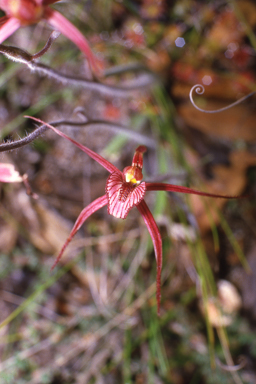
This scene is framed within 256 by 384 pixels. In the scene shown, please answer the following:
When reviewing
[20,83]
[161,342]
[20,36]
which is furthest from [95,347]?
[20,36]

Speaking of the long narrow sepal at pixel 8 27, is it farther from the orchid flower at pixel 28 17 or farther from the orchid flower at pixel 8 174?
the orchid flower at pixel 8 174

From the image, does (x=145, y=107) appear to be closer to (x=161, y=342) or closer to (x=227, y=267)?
(x=227, y=267)

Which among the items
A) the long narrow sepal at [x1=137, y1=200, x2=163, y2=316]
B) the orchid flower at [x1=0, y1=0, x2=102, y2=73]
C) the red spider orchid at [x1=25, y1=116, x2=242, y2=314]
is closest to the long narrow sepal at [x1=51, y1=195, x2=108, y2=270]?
the red spider orchid at [x1=25, y1=116, x2=242, y2=314]

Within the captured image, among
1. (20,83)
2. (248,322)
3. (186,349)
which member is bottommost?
(186,349)

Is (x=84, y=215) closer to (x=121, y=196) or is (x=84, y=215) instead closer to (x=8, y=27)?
(x=121, y=196)

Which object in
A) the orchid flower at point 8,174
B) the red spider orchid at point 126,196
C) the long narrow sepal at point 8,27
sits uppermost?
the long narrow sepal at point 8,27

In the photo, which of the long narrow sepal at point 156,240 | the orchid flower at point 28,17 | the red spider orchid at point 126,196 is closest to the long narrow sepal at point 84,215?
the red spider orchid at point 126,196
